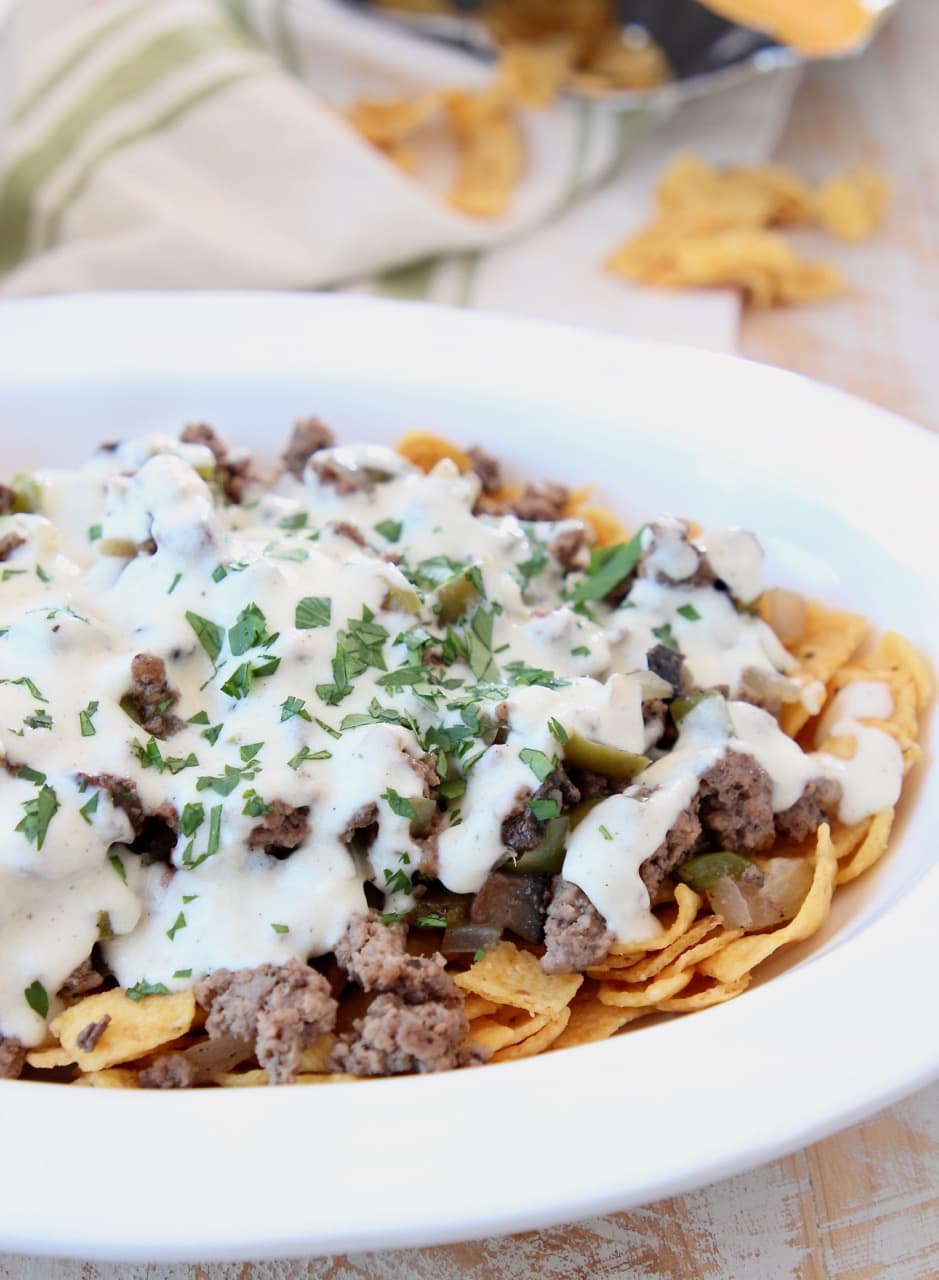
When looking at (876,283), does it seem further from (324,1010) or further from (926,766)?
(324,1010)

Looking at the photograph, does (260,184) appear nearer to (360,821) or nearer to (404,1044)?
(360,821)

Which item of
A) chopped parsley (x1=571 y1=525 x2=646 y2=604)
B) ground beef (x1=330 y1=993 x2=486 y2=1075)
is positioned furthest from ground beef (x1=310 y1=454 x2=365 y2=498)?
ground beef (x1=330 y1=993 x2=486 y2=1075)

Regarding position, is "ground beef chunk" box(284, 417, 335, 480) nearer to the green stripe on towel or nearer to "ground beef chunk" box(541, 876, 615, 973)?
"ground beef chunk" box(541, 876, 615, 973)

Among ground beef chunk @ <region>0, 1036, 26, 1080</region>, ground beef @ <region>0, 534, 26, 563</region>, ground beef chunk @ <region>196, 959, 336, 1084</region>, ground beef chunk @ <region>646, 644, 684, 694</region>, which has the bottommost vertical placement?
ground beef chunk @ <region>0, 1036, 26, 1080</region>

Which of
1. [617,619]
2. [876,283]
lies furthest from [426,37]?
[617,619]

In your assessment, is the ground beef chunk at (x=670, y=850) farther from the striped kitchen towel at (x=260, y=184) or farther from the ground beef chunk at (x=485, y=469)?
the striped kitchen towel at (x=260, y=184)

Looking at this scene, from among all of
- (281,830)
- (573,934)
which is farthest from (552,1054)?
(281,830)

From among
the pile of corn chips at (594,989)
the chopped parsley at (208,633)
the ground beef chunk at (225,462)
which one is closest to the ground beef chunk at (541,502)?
the ground beef chunk at (225,462)
